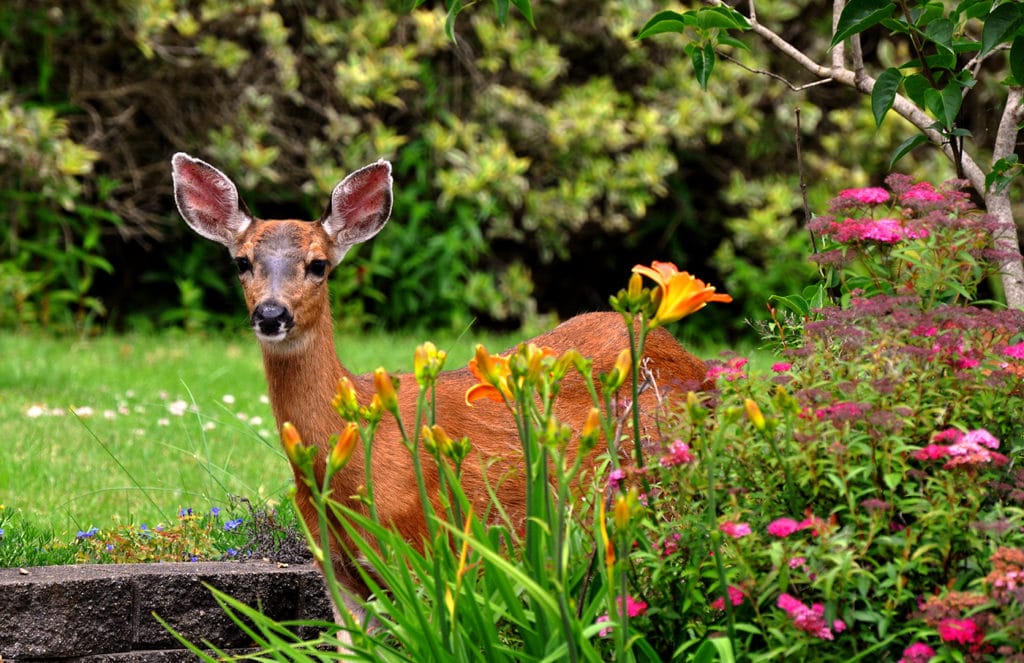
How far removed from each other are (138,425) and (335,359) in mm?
2857

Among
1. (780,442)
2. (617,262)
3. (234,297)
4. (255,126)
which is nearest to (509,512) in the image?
(780,442)

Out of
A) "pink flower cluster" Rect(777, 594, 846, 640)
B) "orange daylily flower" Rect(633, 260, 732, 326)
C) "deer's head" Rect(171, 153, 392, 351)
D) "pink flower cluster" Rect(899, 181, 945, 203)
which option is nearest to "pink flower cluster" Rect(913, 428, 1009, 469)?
"pink flower cluster" Rect(777, 594, 846, 640)

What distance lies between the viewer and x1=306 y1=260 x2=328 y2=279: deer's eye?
4.26 meters

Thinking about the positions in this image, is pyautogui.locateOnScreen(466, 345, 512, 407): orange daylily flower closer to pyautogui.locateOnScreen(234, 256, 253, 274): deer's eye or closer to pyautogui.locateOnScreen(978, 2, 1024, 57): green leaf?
pyautogui.locateOnScreen(978, 2, 1024, 57): green leaf

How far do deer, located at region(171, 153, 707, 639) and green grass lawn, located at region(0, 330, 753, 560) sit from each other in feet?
1.07

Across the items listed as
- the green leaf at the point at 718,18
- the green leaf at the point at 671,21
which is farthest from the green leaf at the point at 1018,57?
the green leaf at the point at 671,21

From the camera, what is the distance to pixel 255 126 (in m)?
9.61

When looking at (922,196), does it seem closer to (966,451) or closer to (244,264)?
(966,451)

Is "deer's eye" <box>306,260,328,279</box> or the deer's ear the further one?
the deer's ear

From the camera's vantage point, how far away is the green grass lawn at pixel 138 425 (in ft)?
17.3

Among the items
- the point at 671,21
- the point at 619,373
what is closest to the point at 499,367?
the point at 619,373

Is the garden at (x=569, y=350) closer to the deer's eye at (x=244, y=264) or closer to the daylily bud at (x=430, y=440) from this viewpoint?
the daylily bud at (x=430, y=440)

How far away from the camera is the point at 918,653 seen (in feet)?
8.66

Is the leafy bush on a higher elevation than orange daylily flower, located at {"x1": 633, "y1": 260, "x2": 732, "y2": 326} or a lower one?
lower
